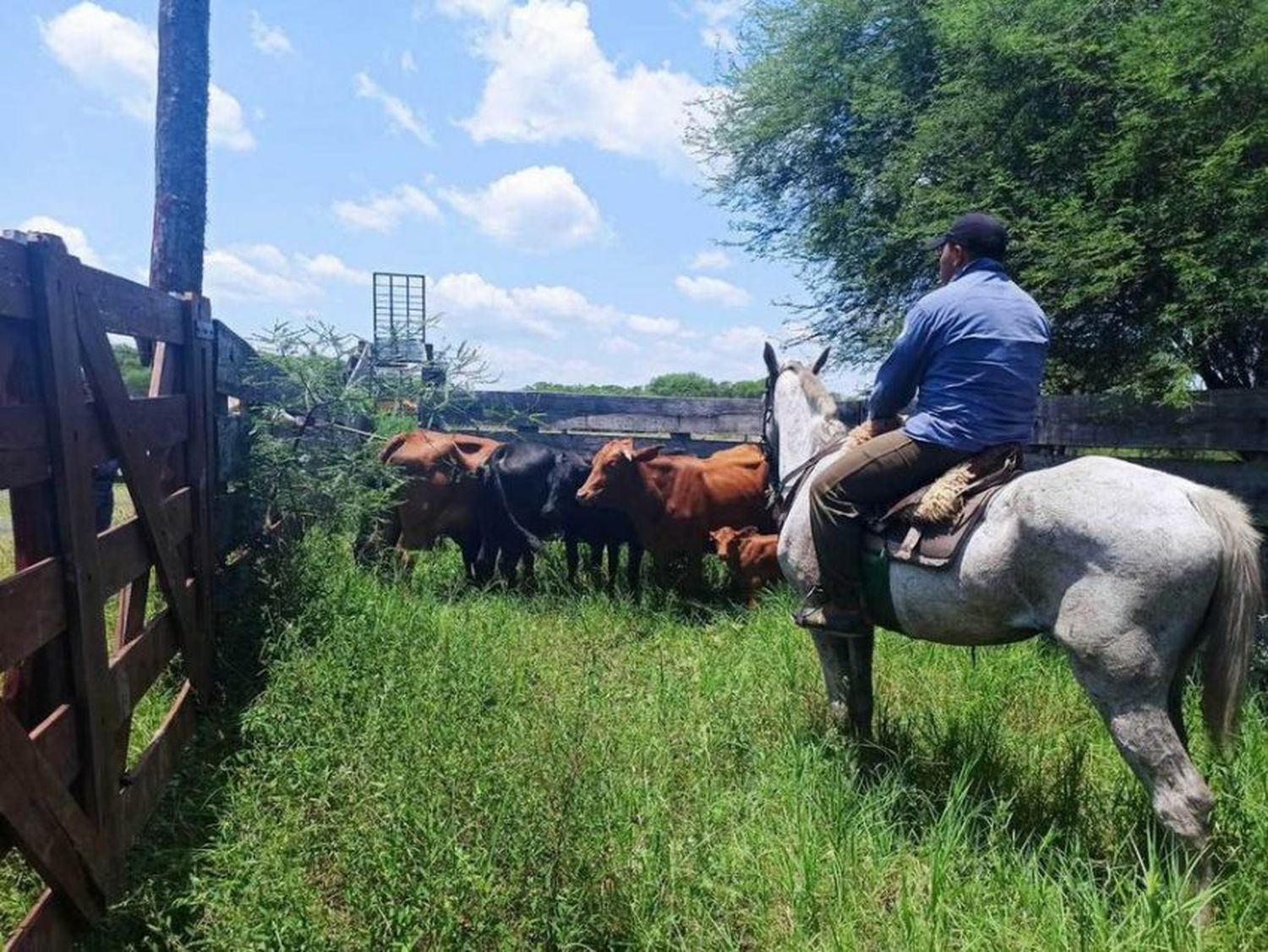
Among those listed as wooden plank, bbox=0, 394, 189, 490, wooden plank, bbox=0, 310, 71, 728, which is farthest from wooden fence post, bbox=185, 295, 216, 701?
wooden plank, bbox=0, 310, 71, 728

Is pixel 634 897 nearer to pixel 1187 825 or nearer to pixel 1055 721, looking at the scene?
pixel 1187 825

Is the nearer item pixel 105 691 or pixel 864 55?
pixel 105 691

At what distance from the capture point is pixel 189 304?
5.07 m

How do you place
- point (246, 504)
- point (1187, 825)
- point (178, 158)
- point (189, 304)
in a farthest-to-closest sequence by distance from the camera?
1. point (178, 158)
2. point (246, 504)
3. point (189, 304)
4. point (1187, 825)

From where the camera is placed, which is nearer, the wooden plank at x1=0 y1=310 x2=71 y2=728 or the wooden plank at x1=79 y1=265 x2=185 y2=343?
the wooden plank at x1=0 y1=310 x2=71 y2=728

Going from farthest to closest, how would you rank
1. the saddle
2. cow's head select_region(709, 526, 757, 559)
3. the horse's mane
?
cow's head select_region(709, 526, 757, 559)
the horse's mane
the saddle

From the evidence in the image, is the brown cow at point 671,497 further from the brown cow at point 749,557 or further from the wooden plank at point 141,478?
the wooden plank at point 141,478

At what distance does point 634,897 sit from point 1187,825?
2130mm

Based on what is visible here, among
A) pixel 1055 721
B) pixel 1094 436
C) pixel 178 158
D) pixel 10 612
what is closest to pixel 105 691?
pixel 10 612

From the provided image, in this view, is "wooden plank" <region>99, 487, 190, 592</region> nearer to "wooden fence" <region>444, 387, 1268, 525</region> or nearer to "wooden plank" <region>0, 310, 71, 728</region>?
"wooden plank" <region>0, 310, 71, 728</region>

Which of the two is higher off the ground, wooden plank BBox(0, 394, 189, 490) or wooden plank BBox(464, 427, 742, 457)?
wooden plank BBox(0, 394, 189, 490)

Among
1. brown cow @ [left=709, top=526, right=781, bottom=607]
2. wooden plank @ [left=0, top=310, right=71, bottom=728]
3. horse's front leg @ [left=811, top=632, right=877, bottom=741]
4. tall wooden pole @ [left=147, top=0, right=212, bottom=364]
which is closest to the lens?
wooden plank @ [left=0, top=310, right=71, bottom=728]

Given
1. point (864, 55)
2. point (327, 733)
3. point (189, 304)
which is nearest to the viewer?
point (327, 733)

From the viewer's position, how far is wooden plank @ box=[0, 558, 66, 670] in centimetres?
269
